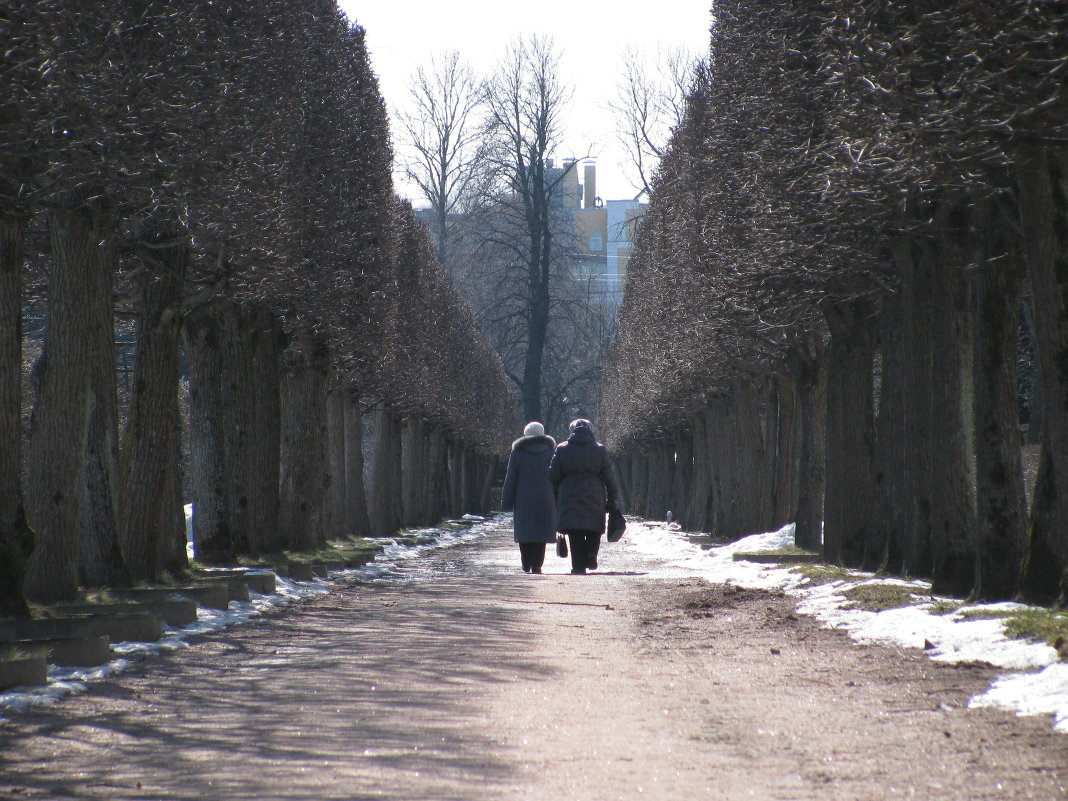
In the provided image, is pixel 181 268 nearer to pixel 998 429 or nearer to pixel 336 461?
pixel 998 429

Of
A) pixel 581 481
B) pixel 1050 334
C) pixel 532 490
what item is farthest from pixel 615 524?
pixel 1050 334

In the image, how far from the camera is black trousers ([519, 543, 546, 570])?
19281 millimetres

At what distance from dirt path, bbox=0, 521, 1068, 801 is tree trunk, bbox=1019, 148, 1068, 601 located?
1.64 meters

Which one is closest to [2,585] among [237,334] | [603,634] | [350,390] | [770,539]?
[603,634]

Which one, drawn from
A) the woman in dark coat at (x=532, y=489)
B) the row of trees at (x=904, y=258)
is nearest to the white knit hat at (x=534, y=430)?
the woman in dark coat at (x=532, y=489)

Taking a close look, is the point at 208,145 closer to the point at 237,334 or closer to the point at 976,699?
the point at 237,334

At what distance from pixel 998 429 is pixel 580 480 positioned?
20.8 ft

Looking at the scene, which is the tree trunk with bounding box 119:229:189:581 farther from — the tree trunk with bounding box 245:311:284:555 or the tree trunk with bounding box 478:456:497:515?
the tree trunk with bounding box 478:456:497:515

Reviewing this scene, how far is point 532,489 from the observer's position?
730 inches

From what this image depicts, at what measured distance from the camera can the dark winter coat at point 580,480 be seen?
17984 millimetres

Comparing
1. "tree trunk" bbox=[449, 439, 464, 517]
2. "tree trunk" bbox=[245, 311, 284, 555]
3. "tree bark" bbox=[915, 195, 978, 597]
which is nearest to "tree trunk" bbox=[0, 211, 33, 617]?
"tree bark" bbox=[915, 195, 978, 597]

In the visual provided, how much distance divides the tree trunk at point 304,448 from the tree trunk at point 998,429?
13.7 meters

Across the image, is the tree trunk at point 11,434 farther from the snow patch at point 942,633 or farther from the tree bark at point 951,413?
the tree bark at point 951,413

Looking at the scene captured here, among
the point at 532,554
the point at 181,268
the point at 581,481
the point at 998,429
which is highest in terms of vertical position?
the point at 181,268
